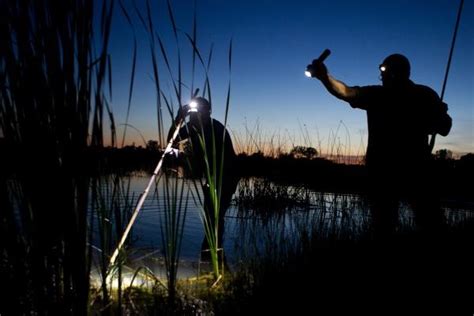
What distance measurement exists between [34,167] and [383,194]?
9.25 ft

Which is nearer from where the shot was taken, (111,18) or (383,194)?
(111,18)

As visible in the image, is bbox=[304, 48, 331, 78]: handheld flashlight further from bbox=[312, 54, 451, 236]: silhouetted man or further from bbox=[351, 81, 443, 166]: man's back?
bbox=[351, 81, 443, 166]: man's back

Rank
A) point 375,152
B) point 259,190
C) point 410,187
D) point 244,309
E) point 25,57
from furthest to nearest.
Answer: point 259,190, point 375,152, point 410,187, point 244,309, point 25,57

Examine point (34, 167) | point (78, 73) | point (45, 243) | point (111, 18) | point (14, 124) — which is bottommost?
point (45, 243)

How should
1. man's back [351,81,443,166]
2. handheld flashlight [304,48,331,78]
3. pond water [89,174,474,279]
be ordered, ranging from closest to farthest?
pond water [89,174,474,279]
handheld flashlight [304,48,331,78]
man's back [351,81,443,166]

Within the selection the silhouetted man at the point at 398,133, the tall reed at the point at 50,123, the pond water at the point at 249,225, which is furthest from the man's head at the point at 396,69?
the tall reed at the point at 50,123

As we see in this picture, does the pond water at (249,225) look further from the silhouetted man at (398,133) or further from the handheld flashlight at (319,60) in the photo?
the handheld flashlight at (319,60)

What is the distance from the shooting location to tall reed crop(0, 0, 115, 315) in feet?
3.29

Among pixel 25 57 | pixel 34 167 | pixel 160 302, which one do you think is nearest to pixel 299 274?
pixel 160 302

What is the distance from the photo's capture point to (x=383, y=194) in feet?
10.3

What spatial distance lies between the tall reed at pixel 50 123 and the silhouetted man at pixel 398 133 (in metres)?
2.32

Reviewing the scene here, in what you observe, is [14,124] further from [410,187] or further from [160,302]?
[410,187]

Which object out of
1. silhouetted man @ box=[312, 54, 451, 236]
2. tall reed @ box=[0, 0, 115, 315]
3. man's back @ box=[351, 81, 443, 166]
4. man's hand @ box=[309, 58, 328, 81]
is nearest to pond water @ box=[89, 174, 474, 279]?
tall reed @ box=[0, 0, 115, 315]

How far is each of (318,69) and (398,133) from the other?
0.91 metres
